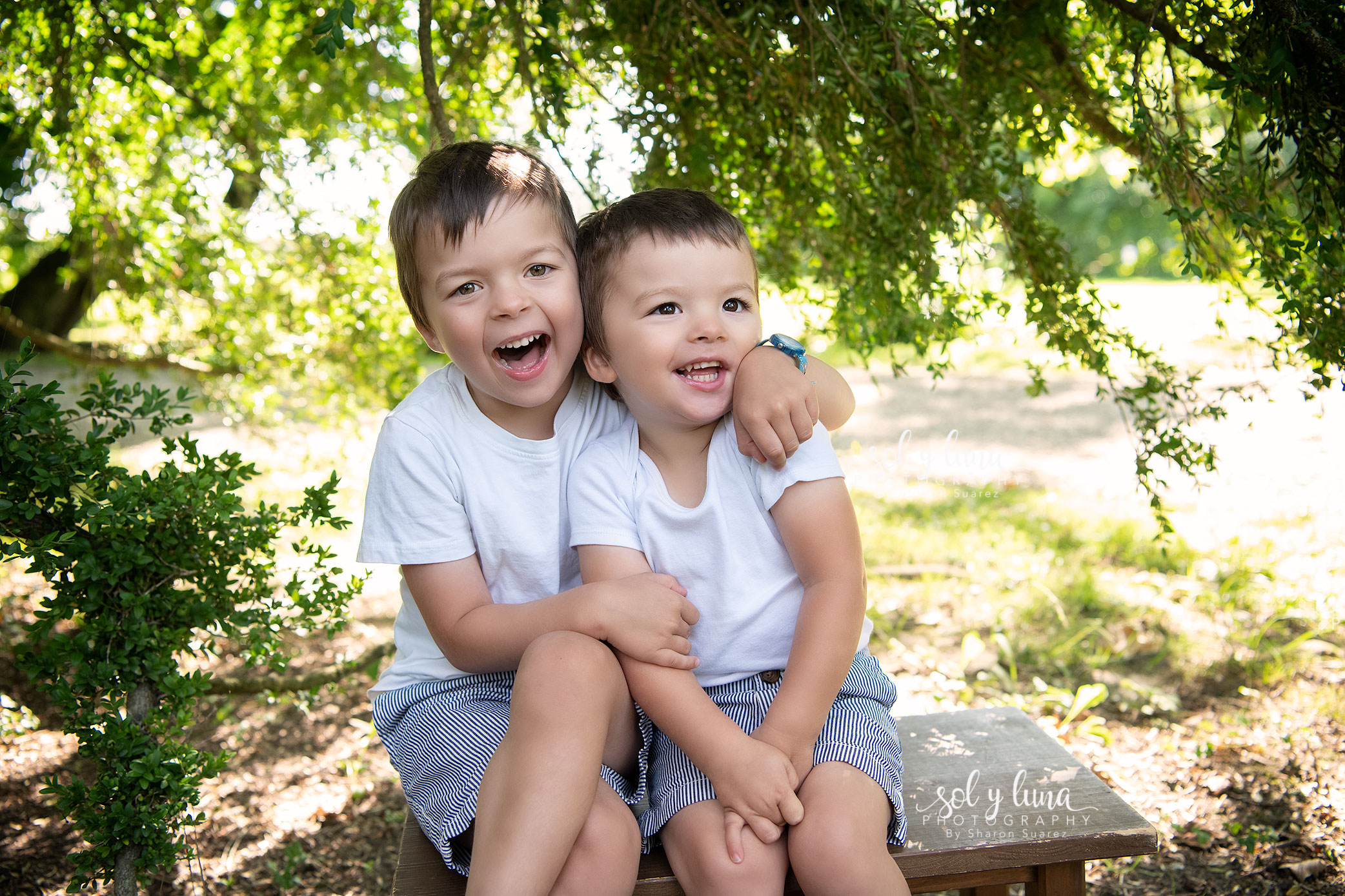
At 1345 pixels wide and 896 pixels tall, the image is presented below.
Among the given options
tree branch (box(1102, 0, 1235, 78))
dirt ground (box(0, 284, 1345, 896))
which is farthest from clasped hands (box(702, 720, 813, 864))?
tree branch (box(1102, 0, 1235, 78))

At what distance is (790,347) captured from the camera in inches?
67.7

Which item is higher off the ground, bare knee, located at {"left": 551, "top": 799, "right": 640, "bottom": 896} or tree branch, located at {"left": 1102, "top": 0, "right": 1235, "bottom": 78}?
tree branch, located at {"left": 1102, "top": 0, "right": 1235, "bottom": 78}

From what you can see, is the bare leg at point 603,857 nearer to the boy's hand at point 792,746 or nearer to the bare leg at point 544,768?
the bare leg at point 544,768

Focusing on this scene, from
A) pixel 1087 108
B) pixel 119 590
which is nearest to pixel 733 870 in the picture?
pixel 119 590

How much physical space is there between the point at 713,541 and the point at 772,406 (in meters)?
0.27

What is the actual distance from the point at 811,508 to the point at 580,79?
119 cm

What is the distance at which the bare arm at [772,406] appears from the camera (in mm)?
1562

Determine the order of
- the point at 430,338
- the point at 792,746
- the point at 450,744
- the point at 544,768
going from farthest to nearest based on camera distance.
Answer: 1. the point at 430,338
2. the point at 450,744
3. the point at 792,746
4. the point at 544,768

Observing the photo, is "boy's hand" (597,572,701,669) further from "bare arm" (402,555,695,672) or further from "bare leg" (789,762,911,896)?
"bare leg" (789,762,911,896)

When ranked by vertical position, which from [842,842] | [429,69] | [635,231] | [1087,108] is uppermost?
[429,69]

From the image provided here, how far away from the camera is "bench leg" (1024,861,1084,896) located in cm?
163

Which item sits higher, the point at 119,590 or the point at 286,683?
the point at 119,590

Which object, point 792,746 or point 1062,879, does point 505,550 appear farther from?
point 1062,879

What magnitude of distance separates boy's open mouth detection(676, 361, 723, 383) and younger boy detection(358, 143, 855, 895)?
0.08 metres
